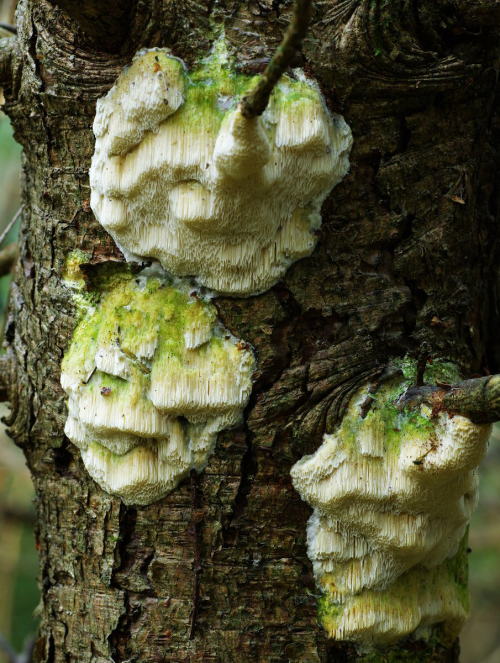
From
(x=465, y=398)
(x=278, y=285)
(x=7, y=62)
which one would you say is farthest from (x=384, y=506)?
(x=7, y=62)

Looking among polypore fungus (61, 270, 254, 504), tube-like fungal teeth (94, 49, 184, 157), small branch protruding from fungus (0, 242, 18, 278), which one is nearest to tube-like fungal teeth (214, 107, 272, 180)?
tube-like fungal teeth (94, 49, 184, 157)

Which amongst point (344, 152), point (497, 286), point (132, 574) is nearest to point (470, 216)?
point (497, 286)

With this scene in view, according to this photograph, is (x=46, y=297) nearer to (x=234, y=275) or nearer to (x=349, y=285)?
(x=234, y=275)

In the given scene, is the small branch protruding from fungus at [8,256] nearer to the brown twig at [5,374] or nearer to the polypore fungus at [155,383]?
the brown twig at [5,374]

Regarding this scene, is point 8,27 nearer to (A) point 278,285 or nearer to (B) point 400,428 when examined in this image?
(A) point 278,285

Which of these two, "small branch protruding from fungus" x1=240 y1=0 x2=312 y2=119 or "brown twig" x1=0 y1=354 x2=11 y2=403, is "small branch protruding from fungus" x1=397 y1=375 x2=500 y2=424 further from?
"brown twig" x1=0 y1=354 x2=11 y2=403

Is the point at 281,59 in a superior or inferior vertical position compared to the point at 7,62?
inferior
